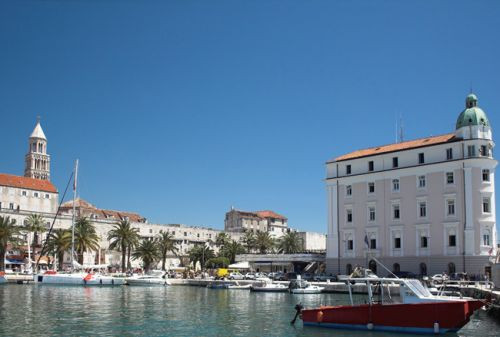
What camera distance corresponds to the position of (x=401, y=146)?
8262 cm

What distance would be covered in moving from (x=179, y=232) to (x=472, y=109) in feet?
260

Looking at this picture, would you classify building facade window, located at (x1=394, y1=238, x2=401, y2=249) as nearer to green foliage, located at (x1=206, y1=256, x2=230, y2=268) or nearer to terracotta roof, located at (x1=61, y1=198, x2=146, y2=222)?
green foliage, located at (x1=206, y1=256, x2=230, y2=268)

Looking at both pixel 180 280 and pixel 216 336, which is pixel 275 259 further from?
pixel 216 336

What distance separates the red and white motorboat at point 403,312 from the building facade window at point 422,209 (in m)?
42.1

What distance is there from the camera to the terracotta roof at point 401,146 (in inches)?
3056

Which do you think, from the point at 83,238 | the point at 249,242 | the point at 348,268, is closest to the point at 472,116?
the point at 348,268

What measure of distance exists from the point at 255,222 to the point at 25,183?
2358 inches

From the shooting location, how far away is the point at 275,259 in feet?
335

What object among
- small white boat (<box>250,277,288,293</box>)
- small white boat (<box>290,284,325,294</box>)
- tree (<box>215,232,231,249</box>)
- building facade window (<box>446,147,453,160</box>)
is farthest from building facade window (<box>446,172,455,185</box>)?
tree (<box>215,232,231,249</box>)

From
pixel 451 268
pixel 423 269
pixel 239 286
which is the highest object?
pixel 451 268

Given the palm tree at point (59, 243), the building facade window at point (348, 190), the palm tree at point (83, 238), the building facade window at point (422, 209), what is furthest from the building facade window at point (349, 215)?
the palm tree at point (59, 243)

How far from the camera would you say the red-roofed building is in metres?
157

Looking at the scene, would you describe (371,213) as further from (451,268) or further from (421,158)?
(451,268)

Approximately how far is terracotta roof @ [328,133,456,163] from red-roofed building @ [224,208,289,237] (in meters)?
70.1
